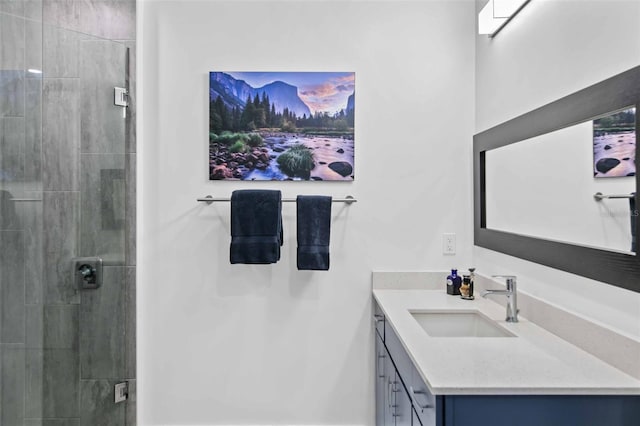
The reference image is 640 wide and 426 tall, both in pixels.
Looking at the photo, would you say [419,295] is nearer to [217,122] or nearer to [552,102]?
[552,102]

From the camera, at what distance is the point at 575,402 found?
1.07 metres

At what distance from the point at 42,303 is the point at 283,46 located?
5.61ft

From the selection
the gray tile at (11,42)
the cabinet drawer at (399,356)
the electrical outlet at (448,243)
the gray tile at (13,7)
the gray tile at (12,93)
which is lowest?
the cabinet drawer at (399,356)

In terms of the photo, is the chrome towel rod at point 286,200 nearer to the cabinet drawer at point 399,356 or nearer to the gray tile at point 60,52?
the cabinet drawer at point 399,356

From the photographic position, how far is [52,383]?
1.71 m

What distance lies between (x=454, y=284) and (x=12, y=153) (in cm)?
204

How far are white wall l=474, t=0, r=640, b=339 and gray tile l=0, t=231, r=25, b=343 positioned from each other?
2.04m

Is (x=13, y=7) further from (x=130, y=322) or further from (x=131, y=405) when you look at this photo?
(x=131, y=405)

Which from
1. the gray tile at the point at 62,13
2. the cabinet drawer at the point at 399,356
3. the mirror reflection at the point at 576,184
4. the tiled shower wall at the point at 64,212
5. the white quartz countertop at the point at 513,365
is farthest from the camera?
the gray tile at the point at 62,13

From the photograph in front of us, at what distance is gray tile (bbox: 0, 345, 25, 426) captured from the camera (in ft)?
4.87

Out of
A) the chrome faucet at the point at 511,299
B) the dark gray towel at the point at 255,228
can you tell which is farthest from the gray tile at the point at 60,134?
the chrome faucet at the point at 511,299

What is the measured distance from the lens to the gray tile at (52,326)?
160cm

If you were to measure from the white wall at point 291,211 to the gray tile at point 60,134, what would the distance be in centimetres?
41

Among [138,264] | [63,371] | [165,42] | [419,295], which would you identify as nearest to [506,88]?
[419,295]
